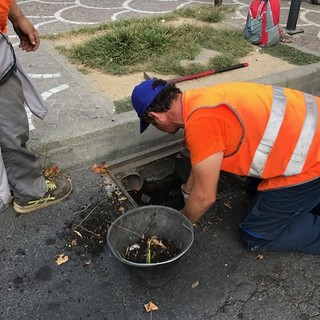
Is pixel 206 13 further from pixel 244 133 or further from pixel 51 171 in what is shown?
pixel 244 133

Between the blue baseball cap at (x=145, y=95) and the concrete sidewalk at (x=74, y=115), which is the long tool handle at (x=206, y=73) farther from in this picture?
the blue baseball cap at (x=145, y=95)

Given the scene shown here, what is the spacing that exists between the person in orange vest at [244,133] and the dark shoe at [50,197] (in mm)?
1114

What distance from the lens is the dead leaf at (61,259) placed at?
2739 millimetres

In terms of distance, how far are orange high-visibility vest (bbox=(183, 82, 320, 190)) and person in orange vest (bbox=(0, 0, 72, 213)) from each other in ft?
→ 4.14

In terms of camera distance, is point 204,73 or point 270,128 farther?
point 204,73

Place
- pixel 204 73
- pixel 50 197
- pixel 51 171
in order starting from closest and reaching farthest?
pixel 50 197 < pixel 51 171 < pixel 204 73

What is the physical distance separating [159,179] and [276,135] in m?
1.80

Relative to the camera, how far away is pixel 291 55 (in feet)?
18.1

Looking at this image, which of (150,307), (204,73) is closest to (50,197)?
(150,307)

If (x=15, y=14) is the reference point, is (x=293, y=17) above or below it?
below

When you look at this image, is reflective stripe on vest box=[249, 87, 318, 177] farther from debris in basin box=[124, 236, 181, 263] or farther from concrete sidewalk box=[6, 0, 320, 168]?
concrete sidewalk box=[6, 0, 320, 168]

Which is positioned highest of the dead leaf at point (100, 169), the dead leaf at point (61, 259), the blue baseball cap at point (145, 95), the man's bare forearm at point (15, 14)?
the man's bare forearm at point (15, 14)

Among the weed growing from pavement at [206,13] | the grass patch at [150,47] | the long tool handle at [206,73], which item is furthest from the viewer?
the weed growing from pavement at [206,13]

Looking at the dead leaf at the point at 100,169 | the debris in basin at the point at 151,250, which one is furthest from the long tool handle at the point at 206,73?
the debris in basin at the point at 151,250
